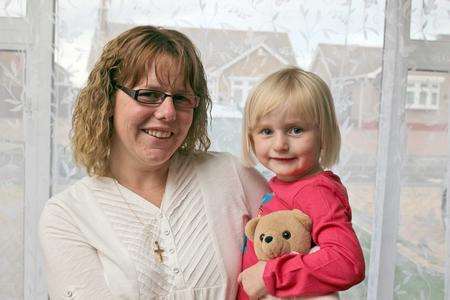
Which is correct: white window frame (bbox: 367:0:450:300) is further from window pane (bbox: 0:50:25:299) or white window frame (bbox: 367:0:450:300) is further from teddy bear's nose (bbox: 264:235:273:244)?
window pane (bbox: 0:50:25:299)

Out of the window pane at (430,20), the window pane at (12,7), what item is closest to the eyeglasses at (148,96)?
the window pane at (12,7)

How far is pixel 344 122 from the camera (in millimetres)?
2459

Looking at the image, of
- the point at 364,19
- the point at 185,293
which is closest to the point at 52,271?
the point at 185,293

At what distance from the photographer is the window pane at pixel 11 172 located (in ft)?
7.54

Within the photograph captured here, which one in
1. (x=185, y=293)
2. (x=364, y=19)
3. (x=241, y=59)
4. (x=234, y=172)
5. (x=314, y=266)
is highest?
(x=364, y=19)

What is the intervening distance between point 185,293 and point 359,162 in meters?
1.26

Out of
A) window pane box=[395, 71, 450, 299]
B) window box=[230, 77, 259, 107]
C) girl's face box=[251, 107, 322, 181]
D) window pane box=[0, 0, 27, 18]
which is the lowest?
window pane box=[395, 71, 450, 299]

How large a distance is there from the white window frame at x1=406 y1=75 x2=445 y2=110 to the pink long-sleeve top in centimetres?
124

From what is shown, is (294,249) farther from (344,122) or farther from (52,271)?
(344,122)

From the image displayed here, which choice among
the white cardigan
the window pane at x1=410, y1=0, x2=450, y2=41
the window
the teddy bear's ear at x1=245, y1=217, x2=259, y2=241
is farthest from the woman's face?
the window pane at x1=410, y1=0, x2=450, y2=41

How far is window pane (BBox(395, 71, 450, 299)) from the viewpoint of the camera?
2520 mm

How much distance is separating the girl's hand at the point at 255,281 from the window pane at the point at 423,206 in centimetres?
132

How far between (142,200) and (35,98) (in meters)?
0.99

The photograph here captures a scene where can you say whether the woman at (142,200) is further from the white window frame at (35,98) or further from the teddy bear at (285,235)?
the white window frame at (35,98)
